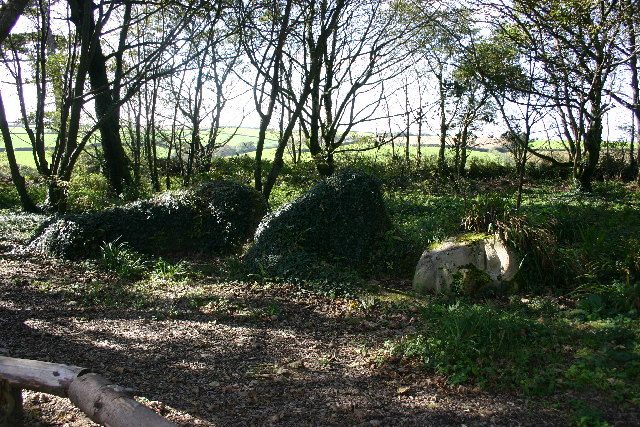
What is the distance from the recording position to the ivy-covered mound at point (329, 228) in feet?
28.3

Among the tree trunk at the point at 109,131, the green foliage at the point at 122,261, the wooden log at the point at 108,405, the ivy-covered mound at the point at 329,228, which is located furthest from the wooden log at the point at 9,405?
the tree trunk at the point at 109,131

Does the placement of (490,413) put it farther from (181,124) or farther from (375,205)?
(181,124)

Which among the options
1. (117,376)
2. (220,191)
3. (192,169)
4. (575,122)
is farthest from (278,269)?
(575,122)

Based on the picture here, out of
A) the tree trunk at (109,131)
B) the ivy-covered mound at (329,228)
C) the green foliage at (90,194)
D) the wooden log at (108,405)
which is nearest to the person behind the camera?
the wooden log at (108,405)

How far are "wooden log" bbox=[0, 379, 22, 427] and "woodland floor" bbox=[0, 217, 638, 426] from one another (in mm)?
386

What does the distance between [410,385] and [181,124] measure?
14988 mm

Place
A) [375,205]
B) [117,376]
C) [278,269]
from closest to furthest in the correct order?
[117,376], [278,269], [375,205]

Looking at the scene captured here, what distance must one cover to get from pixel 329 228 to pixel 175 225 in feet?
10.7

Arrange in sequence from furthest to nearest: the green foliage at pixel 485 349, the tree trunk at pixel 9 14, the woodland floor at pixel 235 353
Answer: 1. the tree trunk at pixel 9 14
2. the green foliage at pixel 485 349
3. the woodland floor at pixel 235 353

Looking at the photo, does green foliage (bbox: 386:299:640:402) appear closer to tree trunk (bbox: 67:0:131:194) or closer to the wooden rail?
the wooden rail

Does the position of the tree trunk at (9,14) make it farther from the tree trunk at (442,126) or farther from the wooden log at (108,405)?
the tree trunk at (442,126)

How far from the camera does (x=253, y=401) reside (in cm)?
442

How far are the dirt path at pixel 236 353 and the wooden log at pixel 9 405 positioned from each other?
385 millimetres

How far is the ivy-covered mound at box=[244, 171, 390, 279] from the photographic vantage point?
8633 mm
